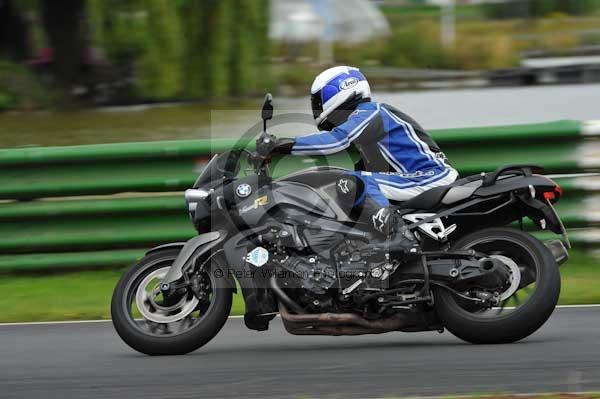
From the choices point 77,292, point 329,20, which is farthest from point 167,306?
point 329,20

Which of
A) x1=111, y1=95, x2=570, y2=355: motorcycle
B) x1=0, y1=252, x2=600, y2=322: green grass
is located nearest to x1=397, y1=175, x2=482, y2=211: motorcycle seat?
x1=111, y1=95, x2=570, y2=355: motorcycle

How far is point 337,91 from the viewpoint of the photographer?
6.28 m

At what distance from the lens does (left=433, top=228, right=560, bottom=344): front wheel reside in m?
6.01

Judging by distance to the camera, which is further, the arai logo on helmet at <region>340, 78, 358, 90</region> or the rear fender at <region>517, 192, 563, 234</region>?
the arai logo on helmet at <region>340, 78, 358, 90</region>

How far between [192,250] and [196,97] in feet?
49.3

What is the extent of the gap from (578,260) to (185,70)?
12.9 m

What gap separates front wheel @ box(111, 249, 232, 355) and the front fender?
7 cm

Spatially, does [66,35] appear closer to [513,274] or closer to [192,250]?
[192,250]

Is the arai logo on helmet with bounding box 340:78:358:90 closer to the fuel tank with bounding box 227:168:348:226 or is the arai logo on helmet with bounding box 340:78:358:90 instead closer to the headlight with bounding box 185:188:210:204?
the fuel tank with bounding box 227:168:348:226

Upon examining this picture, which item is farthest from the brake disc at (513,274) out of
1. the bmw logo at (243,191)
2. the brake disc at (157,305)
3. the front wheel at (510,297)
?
the brake disc at (157,305)

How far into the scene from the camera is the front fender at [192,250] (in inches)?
241

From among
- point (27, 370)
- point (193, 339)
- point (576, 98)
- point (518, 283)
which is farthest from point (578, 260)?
point (576, 98)

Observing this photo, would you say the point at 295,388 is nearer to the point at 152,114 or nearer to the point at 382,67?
the point at 152,114

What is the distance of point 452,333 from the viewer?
6215 millimetres
